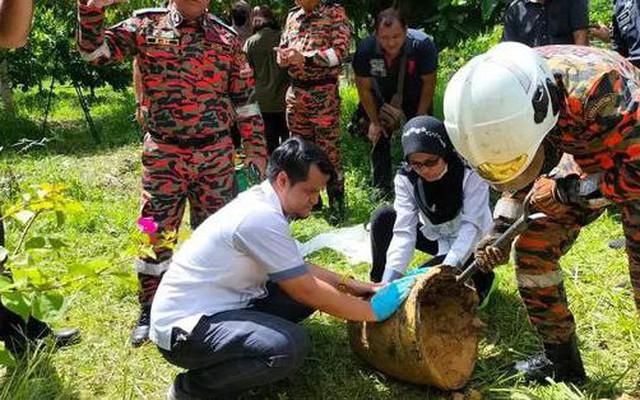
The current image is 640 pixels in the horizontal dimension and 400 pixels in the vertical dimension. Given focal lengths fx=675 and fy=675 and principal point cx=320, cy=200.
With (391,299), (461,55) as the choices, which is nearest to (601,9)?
(461,55)

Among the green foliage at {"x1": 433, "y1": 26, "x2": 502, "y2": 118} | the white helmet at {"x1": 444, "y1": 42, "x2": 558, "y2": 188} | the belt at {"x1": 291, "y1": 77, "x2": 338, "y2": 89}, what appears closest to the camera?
the white helmet at {"x1": 444, "y1": 42, "x2": 558, "y2": 188}

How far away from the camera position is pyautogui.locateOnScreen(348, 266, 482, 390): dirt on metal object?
2.78 meters

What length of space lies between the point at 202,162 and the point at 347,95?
706 centimetres

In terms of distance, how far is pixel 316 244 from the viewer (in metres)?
4.73

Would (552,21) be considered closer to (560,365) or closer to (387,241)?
(387,241)

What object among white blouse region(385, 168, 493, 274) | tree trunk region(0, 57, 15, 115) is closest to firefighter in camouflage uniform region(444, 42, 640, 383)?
white blouse region(385, 168, 493, 274)

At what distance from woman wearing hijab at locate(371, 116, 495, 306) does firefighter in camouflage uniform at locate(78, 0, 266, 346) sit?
90 cm

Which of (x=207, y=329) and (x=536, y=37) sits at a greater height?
(x=536, y=37)

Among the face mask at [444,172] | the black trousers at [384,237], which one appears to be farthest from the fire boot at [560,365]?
the face mask at [444,172]

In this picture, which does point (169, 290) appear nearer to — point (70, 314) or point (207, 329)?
point (207, 329)

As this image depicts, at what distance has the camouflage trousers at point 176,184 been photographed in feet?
11.2

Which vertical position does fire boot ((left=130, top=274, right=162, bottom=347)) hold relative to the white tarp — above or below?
above

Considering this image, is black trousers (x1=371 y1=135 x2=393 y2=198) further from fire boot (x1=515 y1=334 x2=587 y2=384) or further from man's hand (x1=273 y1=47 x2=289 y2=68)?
fire boot (x1=515 y1=334 x2=587 y2=384)

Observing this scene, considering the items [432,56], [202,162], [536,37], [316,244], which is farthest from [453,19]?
[202,162]
